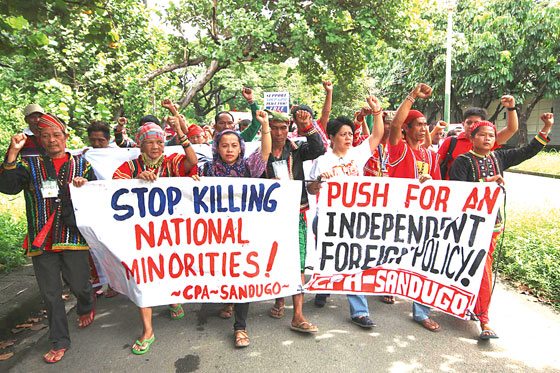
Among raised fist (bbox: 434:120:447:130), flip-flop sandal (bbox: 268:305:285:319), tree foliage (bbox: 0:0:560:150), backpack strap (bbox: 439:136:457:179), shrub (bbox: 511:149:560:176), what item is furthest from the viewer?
shrub (bbox: 511:149:560:176)

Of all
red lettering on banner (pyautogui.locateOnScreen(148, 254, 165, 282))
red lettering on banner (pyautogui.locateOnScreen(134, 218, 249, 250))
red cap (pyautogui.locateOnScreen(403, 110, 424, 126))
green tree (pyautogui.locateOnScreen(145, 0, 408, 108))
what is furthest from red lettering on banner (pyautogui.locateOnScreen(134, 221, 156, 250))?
green tree (pyautogui.locateOnScreen(145, 0, 408, 108))

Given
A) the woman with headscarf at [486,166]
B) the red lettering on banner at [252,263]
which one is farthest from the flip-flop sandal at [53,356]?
the woman with headscarf at [486,166]

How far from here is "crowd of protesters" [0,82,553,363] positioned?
10.1ft

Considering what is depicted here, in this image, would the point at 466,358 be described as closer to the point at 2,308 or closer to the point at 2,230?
the point at 2,308

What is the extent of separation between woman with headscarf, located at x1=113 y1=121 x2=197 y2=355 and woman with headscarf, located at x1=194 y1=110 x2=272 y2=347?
0.22m

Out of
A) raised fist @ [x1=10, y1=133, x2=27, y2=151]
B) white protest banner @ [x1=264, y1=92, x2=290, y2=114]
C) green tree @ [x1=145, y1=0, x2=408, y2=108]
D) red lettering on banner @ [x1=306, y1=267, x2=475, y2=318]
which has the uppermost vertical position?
green tree @ [x1=145, y1=0, x2=408, y2=108]

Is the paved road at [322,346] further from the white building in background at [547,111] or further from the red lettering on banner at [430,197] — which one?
the white building in background at [547,111]

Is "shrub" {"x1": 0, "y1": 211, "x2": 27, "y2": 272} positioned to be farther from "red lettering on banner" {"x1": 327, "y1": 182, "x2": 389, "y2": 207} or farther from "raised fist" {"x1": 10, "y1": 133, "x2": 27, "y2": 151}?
"red lettering on banner" {"x1": 327, "y1": 182, "x2": 389, "y2": 207}

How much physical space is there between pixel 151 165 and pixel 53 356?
1.67m

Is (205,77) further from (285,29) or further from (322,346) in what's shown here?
(322,346)

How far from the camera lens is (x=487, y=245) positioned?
322cm

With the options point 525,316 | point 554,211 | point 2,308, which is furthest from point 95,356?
point 554,211

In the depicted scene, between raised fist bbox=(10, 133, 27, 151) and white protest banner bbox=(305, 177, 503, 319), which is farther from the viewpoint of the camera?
white protest banner bbox=(305, 177, 503, 319)

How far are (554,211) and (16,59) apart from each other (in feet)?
38.7
